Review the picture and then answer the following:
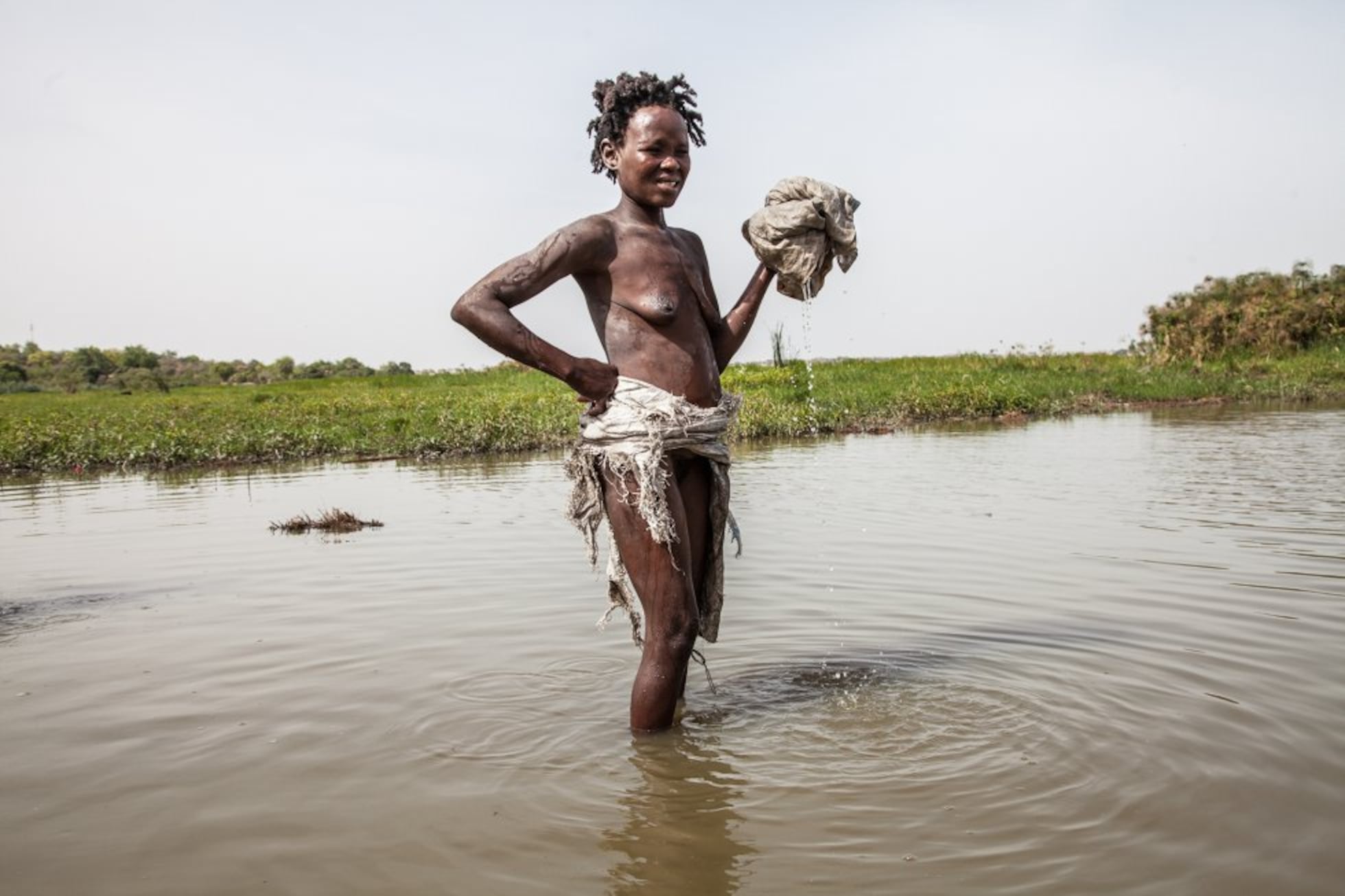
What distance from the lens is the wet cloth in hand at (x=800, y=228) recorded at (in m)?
3.71

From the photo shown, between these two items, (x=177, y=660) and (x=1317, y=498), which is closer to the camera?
(x=177, y=660)

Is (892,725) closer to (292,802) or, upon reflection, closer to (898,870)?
(898,870)

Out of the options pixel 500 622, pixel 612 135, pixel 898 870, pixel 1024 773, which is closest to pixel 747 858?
pixel 898 870

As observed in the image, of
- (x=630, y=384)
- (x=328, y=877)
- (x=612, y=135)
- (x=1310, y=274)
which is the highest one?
(x=1310, y=274)

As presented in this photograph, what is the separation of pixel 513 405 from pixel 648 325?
15237 millimetres

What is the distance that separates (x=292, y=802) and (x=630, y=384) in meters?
1.58

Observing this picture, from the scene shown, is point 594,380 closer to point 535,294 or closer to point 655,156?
point 535,294

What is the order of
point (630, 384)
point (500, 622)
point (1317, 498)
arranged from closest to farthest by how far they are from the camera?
point (630, 384) → point (500, 622) → point (1317, 498)

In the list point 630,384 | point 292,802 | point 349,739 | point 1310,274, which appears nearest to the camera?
point 292,802

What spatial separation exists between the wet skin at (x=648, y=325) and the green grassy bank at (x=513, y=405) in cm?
620

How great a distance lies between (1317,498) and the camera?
8172 millimetres

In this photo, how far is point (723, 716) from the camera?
12.9 ft

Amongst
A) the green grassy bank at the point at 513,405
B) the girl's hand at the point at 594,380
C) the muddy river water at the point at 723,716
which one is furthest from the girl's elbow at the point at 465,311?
the green grassy bank at the point at 513,405

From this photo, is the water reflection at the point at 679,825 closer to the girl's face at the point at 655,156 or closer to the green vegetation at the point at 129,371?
the girl's face at the point at 655,156
